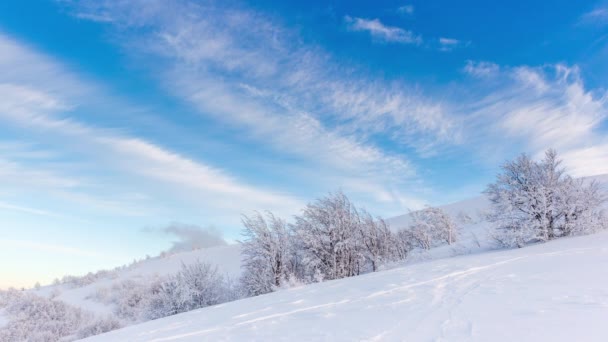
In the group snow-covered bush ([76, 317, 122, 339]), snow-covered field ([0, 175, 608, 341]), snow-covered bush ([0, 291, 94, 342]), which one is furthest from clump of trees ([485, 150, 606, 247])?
snow-covered bush ([0, 291, 94, 342])

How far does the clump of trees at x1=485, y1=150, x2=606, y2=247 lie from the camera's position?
1307 centimetres

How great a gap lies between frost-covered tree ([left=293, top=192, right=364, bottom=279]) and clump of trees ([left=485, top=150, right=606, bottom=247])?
19.7 ft

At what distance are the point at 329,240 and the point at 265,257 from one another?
2.96m

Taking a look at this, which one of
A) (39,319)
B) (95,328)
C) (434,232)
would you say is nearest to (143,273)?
(39,319)

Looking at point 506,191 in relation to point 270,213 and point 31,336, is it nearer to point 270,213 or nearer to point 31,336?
point 270,213

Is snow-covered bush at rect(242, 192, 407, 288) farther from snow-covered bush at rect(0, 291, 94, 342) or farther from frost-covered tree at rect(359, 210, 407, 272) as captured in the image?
snow-covered bush at rect(0, 291, 94, 342)

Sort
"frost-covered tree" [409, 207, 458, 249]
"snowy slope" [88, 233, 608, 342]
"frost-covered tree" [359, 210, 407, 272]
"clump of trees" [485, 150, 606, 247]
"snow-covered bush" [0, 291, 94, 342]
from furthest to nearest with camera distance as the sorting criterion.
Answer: "frost-covered tree" [409, 207, 458, 249]
"frost-covered tree" [359, 210, 407, 272]
"snow-covered bush" [0, 291, 94, 342]
"clump of trees" [485, 150, 606, 247]
"snowy slope" [88, 233, 608, 342]

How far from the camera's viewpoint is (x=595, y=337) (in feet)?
10.4

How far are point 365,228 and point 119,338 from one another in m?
14.0

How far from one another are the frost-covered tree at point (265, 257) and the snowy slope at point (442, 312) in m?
7.92

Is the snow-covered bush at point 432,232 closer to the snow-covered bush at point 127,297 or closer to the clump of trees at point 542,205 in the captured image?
the clump of trees at point 542,205

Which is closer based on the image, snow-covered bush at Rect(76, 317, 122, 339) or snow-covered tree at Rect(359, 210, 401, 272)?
snow-covered bush at Rect(76, 317, 122, 339)

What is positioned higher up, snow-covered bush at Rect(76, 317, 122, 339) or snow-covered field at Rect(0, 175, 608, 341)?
snow-covered field at Rect(0, 175, 608, 341)

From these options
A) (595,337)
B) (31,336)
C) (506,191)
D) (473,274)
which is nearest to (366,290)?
(473,274)
